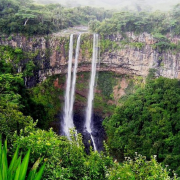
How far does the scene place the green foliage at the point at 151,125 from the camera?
44.3ft

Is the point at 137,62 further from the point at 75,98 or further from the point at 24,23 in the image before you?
the point at 24,23

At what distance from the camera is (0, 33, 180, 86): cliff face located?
19.5 meters

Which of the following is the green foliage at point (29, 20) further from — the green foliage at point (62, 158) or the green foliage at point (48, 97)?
the green foliage at point (62, 158)

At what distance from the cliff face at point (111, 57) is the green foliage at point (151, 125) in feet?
13.1

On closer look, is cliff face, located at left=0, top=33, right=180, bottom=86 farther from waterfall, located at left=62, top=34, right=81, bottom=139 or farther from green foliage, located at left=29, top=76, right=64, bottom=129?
green foliage, located at left=29, top=76, right=64, bottom=129

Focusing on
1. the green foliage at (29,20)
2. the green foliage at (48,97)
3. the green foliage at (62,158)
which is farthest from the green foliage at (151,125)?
the green foliage at (29,20)

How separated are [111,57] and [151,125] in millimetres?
9455

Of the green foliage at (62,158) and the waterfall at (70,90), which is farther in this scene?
the waterfall at (70,90)

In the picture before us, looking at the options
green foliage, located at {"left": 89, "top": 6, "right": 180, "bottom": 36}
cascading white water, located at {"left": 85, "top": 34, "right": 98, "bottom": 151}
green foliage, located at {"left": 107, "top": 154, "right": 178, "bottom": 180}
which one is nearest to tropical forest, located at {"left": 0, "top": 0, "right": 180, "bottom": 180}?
green foliage, located at {"left": 89, "top": 6, "right": 180, "bottom": 36}

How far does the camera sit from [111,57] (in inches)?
858

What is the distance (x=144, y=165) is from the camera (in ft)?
17.2

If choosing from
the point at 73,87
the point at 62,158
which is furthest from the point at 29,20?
the point at 62,158

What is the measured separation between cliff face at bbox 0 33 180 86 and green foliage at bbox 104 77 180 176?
13.1 feet

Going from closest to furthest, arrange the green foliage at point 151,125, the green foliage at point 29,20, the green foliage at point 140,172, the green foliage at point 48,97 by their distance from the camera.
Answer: the green foliage at point 140,172, the green foliage at point 151,125, the green foliage at point 29,20, the green foliage at point 48,97
